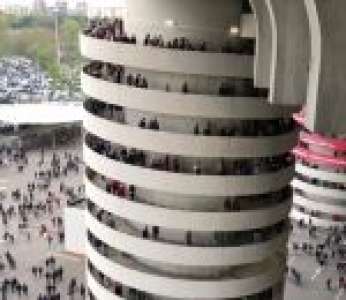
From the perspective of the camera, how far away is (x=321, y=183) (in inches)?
2375

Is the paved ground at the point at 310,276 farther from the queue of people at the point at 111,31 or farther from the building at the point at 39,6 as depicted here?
the building at the point at 39,6

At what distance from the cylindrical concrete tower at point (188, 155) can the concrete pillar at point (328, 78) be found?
43.7ft

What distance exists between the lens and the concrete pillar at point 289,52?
21.5 metres


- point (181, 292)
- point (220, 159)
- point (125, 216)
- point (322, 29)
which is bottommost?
point (181, 292)

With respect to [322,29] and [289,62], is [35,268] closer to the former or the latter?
[289,62]

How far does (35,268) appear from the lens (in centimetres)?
4991

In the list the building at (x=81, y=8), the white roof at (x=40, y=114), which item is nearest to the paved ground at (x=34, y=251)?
the white roof at (x=40, y=114)

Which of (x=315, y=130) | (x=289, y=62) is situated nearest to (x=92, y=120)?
(x=289, y=62)

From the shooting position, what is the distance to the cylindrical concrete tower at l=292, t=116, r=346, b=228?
5975 cm

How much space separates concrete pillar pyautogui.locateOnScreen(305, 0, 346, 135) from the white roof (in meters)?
74.1

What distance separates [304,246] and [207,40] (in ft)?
94.2

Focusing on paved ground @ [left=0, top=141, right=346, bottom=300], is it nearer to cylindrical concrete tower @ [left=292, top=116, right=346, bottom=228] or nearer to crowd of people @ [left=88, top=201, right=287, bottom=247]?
cylindrical concrete tower @ [left=292, top=116, right=346, bottom=228]

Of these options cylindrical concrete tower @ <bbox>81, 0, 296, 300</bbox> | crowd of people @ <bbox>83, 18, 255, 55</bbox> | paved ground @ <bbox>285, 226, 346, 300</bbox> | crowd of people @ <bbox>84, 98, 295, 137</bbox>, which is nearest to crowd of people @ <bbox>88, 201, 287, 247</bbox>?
cylindrical concrete tower @ <bbox>81, 0, 296, 300</bbox>

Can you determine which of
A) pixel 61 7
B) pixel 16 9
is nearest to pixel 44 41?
pixel 61 7
